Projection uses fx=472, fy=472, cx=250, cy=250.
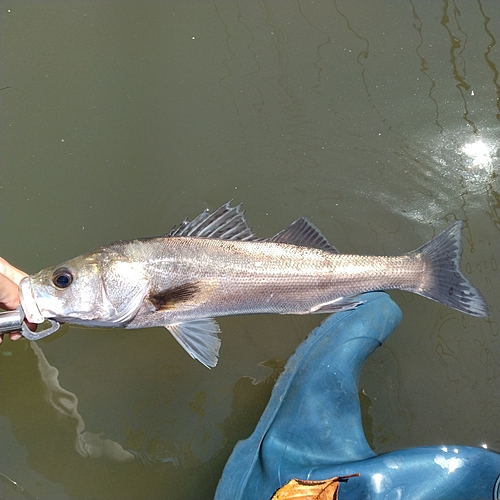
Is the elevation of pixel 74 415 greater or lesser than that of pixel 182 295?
lesser

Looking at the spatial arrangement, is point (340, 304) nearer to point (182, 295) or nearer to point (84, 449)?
point (182, 295)

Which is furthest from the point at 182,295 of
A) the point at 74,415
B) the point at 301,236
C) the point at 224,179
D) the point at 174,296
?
the point at 74,415

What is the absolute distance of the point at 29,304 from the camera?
2.35 metres

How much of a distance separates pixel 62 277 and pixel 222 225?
2.86ft

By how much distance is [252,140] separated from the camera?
3746 millimetres

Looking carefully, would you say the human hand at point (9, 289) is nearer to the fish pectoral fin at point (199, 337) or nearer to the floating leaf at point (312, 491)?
the fish pectoral fin at point (199, 337)

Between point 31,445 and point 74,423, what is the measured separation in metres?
0.36

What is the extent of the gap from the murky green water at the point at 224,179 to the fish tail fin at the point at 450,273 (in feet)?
2.80

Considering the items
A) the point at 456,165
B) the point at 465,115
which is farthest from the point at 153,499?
the point at 465,115

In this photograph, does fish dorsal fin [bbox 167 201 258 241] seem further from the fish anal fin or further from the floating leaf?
the floating leaf

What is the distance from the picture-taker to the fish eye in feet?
7.84

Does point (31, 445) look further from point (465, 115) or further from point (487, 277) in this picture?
point (465, 115)

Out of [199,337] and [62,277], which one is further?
[199,337]

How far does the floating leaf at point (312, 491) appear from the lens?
233 cm
